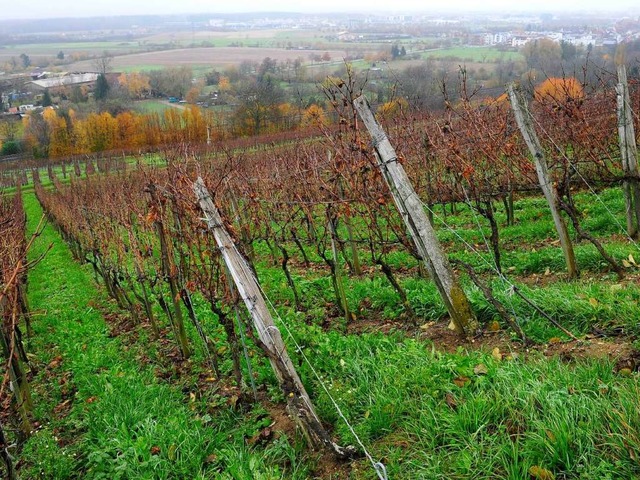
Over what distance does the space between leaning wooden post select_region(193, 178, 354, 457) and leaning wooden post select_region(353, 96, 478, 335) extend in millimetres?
1764

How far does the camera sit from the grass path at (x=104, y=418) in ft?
13.4

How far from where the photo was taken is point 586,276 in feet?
21.4

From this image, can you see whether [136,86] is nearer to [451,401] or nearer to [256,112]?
[256,112]

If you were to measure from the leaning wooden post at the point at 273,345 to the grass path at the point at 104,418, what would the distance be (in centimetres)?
87

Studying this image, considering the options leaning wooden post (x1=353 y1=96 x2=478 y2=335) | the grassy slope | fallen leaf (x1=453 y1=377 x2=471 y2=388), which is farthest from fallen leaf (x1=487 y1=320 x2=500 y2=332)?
fallen leaf (x1=453 y1=377 x2=471 y2=388)

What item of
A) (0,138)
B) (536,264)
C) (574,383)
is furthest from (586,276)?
(0,138)

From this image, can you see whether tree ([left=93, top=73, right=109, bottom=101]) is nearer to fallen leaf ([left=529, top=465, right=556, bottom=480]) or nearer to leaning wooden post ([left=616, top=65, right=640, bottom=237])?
leaning wooden post ([left=616, top=65, right=640, bottom=237])

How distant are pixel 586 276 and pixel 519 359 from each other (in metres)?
2.79

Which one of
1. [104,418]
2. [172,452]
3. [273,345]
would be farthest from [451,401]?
[104,418]

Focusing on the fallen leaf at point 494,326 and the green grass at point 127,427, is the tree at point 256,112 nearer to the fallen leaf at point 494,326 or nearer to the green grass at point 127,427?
the green grass at point 127,427

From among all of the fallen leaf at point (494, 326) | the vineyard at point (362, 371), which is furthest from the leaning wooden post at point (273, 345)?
the fallen leaf at point (494, 326)

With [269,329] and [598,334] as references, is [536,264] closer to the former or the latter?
[598,334]

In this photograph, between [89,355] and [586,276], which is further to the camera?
[89,355]

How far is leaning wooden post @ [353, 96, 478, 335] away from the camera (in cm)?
504
